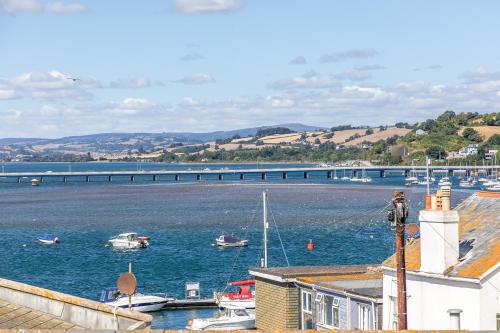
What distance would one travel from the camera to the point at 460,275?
26.3 meters

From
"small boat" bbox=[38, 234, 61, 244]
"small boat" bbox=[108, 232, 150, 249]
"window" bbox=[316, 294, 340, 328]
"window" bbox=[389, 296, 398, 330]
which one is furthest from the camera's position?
"small boat" bbox=[38, 234, 61, 244]

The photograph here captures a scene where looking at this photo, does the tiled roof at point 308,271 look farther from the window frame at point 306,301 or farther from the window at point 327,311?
the window at point 327,311

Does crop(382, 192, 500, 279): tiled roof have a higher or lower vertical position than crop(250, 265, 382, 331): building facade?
higher

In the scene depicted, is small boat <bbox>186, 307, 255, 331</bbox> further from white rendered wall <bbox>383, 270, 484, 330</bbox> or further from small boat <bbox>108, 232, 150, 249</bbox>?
small boat <bbox>108, 232, 150, 249</bbox>

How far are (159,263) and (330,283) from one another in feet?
214

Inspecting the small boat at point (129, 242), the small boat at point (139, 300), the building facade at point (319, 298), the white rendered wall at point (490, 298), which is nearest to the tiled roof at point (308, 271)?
the building facade at point (319, 298)

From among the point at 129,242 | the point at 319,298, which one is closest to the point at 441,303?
the point at 319,298

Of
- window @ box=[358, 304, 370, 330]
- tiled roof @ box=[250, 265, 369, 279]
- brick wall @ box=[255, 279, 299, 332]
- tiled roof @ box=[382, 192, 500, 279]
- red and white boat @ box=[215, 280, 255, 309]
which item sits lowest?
red and white boat @ box=[215, 280, 255, 309]

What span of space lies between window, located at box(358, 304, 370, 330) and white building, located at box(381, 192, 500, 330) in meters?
4.59

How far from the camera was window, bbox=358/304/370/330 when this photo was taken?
110 feet

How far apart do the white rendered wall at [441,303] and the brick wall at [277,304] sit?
12.4 meters

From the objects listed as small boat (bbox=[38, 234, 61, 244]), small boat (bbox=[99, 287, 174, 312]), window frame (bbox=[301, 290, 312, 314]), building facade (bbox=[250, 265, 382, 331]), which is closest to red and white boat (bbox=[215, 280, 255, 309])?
small boat (bbox=[99, 287, 174, 312])

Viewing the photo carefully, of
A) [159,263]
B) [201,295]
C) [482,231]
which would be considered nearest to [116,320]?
[482,231]

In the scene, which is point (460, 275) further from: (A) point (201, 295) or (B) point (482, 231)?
(A) point (201, 295)
